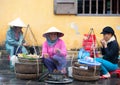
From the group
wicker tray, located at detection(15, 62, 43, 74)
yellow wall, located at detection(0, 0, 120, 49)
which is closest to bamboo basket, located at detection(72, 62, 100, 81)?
wicker tray, located at detection(15, 62, 43, 74)

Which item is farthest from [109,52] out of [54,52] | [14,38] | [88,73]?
[14,38]

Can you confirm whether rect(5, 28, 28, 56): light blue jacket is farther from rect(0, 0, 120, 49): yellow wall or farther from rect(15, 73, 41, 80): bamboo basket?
rect(15, 73, 41, 80): bamboo basket

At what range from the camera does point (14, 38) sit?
9930 millimetres

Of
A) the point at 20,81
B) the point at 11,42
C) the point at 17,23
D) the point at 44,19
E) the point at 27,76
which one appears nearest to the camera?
the point at 20,81

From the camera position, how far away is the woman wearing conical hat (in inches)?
388

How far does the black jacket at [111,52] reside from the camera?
8.73 meters

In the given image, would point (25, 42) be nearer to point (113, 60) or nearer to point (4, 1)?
point (4, 1)

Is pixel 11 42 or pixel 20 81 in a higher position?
pixel 11 42

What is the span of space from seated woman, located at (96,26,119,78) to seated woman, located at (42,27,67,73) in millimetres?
824

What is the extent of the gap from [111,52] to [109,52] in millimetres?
43

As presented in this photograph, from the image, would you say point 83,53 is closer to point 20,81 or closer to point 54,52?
point 54,52

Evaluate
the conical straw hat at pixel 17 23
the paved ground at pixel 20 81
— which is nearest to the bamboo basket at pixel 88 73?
the paved ground at pixel 20 81

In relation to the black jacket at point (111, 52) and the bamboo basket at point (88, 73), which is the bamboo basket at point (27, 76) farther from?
the black jacket at point (111, 52)

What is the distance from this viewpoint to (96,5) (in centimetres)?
1085
